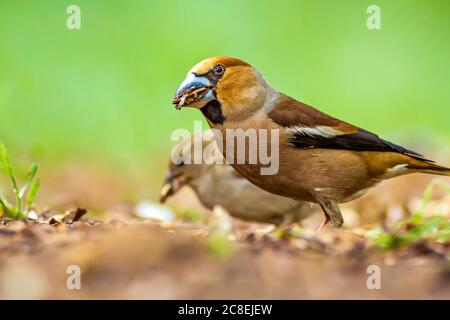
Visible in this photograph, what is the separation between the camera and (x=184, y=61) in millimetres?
12922

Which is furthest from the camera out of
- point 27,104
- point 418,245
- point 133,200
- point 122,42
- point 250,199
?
point 122,42

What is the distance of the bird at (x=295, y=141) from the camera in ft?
17.0

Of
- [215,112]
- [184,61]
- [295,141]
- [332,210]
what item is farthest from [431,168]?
[184,61]

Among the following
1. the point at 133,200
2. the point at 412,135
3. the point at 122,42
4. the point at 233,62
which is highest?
the point at 122,42

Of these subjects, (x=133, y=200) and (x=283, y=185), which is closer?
(x=283, y=185)

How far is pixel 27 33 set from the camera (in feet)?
42.5

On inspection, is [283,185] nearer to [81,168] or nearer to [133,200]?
[133,200]

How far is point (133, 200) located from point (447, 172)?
394cm

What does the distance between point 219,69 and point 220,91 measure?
0.16m

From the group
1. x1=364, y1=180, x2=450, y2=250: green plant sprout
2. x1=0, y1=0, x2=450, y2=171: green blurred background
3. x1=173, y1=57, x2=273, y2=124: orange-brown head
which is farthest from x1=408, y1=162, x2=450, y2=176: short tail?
x1=0, y1=0, x2=450, y2=171: green blurred background

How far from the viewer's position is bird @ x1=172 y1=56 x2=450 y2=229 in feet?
17.0

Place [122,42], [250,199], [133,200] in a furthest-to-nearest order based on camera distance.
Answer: [122,42], [133,200], [250,199]

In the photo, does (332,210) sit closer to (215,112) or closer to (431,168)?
(431,168)
